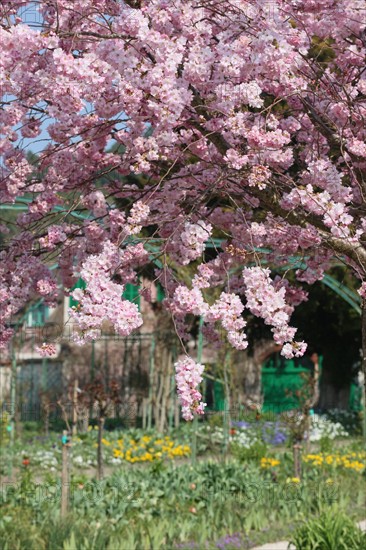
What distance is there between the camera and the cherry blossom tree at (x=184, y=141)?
3.12m

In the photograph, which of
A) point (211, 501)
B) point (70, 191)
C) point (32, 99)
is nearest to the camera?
point (32, 99)

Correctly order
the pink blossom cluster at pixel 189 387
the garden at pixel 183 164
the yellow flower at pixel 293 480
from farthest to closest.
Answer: the yellow flower at pixel 293 480 → the garden at pixel 183 164 → the pink blossom cluster at pixel 189 387

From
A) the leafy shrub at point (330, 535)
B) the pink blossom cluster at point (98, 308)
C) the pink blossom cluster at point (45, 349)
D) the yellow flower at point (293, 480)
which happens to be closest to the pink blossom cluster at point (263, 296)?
the pink blossom cluster at point (98, 308)

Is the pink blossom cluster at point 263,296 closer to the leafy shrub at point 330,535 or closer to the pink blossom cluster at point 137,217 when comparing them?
the pink blossom cluster at point 137,217

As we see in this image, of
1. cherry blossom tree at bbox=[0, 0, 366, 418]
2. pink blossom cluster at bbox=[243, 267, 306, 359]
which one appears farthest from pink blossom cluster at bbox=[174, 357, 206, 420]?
pink blossom cluster at bbox=[243, 267, 306, 359]

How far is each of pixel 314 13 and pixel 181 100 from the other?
963 mm

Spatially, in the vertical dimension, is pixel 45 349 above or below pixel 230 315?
below

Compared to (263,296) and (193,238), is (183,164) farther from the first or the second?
(263,296)

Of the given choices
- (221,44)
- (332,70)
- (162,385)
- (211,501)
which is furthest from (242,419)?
(221,44)

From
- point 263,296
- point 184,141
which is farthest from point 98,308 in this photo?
point 184,141

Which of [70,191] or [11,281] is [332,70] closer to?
[70,191]

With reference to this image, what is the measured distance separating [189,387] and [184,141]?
1.15m

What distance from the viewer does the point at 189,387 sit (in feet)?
10.1

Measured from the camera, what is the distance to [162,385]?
13.8m
